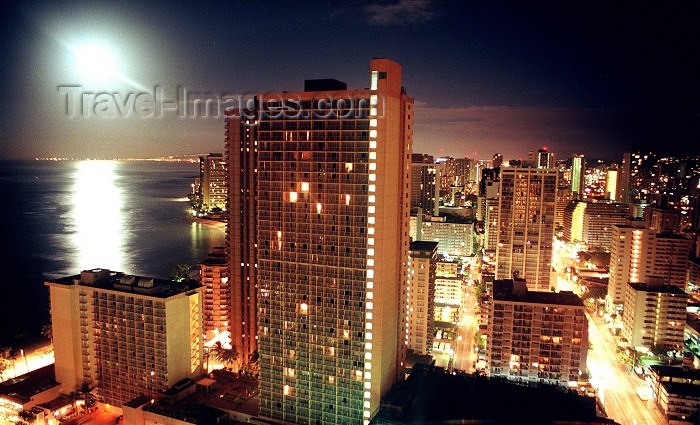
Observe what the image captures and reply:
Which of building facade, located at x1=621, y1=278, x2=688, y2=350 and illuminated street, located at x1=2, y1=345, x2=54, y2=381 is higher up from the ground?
building facade, located at x1=621, y1=278, x2=688, y2=350

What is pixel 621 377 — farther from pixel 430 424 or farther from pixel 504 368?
pixel 430 424

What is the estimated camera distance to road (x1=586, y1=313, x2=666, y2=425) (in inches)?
816

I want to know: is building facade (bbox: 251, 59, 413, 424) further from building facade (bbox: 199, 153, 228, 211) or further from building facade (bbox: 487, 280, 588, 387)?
building facade (bbox: 199, 153, 228, 211)

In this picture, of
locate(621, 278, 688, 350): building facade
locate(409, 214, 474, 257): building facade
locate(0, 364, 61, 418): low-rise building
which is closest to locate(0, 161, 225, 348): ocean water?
locate(0, 364, 61, 418): low-rise building

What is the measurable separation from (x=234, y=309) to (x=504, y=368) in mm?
13516

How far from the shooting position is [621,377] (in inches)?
974

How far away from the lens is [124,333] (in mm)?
19219

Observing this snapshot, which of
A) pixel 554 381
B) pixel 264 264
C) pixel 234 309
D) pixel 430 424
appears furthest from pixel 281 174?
pixel 554 381

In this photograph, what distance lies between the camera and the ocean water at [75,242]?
3422 centimetres

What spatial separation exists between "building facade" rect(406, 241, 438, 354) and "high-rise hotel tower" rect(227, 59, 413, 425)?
9780 mm

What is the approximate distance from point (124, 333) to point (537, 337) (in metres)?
17.2

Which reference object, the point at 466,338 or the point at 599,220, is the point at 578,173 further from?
the point at 466,338

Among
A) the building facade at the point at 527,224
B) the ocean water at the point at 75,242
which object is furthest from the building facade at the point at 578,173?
the ocean water at the point at 75,242

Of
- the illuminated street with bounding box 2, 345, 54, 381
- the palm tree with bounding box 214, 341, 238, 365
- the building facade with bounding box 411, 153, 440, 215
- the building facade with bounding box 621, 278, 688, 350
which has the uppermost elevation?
the building facade with bounding box 411, 153, 440, 215
